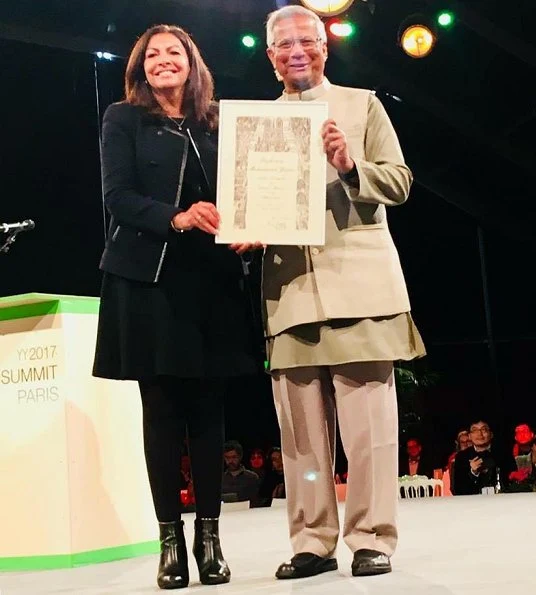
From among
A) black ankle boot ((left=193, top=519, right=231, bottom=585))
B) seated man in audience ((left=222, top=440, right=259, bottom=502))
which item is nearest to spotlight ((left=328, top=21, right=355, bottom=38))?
seated man in audience ((left=222, top=440, right=259, bottom=502))

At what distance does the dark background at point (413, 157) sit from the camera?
5.64 meters

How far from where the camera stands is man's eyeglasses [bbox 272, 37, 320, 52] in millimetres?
2059

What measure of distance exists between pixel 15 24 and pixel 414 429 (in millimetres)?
4561

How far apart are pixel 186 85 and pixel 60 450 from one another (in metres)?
1.10

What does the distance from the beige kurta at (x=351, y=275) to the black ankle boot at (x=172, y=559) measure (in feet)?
1.34

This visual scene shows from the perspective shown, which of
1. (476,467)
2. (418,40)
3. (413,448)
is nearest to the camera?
(476,467)

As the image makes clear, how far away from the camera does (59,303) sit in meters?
2.65

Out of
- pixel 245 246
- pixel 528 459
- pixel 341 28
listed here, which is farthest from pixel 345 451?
pixel 528 459

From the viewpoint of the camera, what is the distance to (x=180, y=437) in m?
2.00

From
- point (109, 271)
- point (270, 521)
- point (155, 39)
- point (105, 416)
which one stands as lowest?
point (270, 521)

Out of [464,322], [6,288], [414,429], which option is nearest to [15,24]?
[6,288]

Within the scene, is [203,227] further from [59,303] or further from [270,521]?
[270,521]

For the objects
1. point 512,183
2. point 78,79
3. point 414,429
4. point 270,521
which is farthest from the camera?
point 414,429

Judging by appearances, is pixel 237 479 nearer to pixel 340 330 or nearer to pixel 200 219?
pixel 340 330
